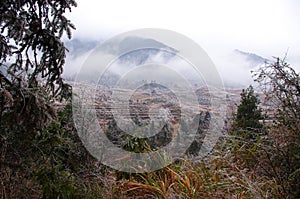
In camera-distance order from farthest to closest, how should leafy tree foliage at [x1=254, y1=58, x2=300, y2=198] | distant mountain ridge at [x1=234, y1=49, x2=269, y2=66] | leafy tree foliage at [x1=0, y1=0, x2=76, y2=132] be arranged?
distant mountain ridge at [x1=234, y1=49, x2=269, y2=66]
leafy tree foliage at [x1=254, y1=58, x2=300, y2=198]
leafy tree foliage at [x1=0, y1=0, x2=76, y2=132]

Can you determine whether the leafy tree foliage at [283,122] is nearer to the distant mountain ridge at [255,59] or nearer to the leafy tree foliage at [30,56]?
the distant mountain ridge at [255,59]

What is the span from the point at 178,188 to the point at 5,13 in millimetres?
2256

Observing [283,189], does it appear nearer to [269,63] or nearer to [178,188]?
[178,188]

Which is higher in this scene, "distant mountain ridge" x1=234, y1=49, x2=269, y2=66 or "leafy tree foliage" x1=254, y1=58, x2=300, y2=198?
"distant mountain ridge" x1=234, y1=49, x2=269, y2=66

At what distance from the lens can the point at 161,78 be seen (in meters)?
4.34

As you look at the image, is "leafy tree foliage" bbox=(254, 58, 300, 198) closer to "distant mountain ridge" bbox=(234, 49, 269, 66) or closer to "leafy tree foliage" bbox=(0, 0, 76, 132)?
"distant mountain ridge" bbox=(234, 49, 269, 66)

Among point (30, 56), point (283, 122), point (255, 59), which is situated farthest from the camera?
point (255, 59)

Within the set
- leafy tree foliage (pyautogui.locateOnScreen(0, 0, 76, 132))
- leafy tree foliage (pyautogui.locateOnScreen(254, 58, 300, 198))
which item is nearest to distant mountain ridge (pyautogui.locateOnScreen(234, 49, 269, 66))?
leafy tree foliage (pyautogui.locateOnScreen(254, 58, 300, 198))

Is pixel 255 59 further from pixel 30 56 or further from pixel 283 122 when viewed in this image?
pixel 30 56

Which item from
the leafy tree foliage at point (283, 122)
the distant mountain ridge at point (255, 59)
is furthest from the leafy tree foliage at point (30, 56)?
the distant mountain ridge at point (255, 59)

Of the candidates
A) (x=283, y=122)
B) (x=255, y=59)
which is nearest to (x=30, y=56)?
(x=283, y=122)

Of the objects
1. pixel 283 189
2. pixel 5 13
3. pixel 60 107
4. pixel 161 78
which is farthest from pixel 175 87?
pixel 5 13

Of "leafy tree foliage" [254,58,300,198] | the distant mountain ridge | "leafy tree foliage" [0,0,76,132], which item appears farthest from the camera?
the distant mountain ridge

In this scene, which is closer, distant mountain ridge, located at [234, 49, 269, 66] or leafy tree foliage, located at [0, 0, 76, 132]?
leafy tree foliage, located at [0, 0, 76, 132]
